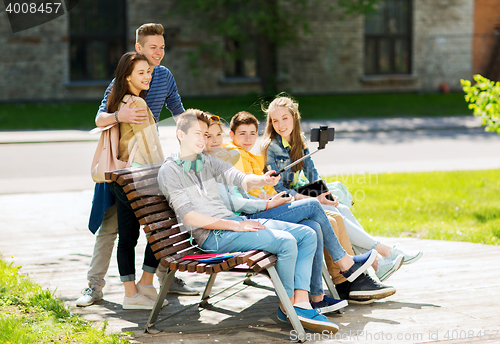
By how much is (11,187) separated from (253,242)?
21.6 ft

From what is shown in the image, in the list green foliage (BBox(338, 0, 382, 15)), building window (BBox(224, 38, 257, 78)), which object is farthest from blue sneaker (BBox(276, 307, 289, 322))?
building window (BBox(224, 38, 257, 78))

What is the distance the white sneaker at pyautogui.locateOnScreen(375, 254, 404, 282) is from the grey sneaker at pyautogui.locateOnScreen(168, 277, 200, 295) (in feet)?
4.33

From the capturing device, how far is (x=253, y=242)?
3.63 m

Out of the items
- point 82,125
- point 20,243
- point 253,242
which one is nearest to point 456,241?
point 253,242

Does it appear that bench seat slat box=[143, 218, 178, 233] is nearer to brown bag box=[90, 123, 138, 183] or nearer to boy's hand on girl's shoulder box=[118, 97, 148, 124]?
brown bag box=[90, 123, 138, 183]

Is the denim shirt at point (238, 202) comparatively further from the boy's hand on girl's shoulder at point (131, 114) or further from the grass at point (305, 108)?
the grass at point (305, 108)

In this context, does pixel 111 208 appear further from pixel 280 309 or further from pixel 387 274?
pixel 387 274

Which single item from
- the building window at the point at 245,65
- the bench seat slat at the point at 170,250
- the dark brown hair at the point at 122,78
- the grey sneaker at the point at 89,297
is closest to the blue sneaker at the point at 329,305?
the bench seat slat at the point at 170,250

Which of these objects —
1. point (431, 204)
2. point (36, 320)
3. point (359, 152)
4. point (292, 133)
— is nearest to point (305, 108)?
point (359, 152)

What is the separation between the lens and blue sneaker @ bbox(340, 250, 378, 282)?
13.2 ft

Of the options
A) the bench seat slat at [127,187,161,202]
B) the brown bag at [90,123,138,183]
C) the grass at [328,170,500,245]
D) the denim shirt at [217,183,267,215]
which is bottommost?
the grass at [328,170,500,245]

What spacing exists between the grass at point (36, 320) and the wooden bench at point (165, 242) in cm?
37

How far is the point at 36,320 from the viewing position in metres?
3.78

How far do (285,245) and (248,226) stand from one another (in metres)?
Answer: 0.26
